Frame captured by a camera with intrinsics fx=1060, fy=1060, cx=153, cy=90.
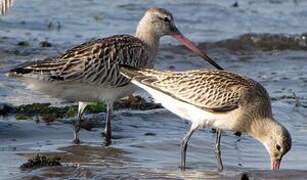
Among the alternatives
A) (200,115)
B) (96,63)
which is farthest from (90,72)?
(200,115)

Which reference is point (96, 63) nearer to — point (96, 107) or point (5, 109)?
point (96, 107)

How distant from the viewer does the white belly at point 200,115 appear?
1083 cm

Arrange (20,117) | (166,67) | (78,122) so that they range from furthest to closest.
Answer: (166,67) → (20,117) → (78,122)

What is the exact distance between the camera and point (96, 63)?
12.1 metres

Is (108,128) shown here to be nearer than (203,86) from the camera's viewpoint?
No

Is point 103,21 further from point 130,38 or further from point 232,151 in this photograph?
point 232,151

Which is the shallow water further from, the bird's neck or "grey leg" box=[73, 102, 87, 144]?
the bird's neck

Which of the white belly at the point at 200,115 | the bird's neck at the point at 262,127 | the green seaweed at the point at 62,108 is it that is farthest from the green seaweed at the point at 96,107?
the bird's neck at the point at 262,127

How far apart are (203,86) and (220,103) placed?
0.29m

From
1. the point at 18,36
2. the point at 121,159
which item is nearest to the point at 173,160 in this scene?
the point at 121,159

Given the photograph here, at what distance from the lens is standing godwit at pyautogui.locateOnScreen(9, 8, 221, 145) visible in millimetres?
11789

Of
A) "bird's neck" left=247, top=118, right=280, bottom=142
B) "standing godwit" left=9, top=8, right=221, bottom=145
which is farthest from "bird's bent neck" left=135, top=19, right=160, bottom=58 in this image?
"bird's neck" left=247, top=118, right=280, bottom=142

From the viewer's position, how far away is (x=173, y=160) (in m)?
11.1

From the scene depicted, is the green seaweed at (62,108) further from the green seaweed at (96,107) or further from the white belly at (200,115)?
the white belly at (200,115)
